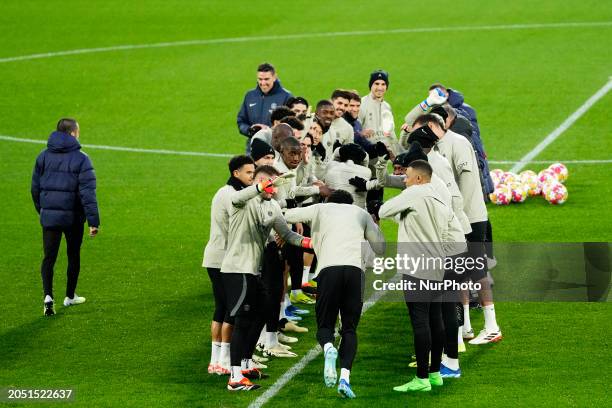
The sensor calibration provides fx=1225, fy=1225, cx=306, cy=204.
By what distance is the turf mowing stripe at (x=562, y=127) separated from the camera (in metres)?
22.5

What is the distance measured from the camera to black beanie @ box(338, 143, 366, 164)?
530 inches

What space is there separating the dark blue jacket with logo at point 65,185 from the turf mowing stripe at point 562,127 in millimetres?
9477

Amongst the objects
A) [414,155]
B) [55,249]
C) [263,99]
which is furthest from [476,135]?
[55,249]

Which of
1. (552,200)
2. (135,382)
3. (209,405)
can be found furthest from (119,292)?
(552,200)

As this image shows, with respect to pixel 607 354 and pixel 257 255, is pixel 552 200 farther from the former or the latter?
pixel 257 255

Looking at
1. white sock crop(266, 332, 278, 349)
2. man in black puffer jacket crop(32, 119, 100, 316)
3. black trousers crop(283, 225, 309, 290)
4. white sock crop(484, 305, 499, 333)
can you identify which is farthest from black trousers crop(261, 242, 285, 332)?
man in black puffer jacket crop(32, 119, 100, 316)

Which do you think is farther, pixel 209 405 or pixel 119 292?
pixel 119 292

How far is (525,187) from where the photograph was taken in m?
19.7

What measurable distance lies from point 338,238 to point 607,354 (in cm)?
319

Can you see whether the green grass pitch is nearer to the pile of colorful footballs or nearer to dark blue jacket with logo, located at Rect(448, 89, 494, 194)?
the pile of colorful footballs

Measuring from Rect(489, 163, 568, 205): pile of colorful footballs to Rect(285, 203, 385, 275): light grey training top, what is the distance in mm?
8232

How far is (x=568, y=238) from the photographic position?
17.2m

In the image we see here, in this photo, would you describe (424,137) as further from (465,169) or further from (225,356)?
(225,356)

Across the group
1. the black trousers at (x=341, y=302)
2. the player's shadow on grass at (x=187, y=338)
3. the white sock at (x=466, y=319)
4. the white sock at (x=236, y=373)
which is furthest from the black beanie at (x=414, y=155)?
the player's shadow on grass at (x=187, y=338)
